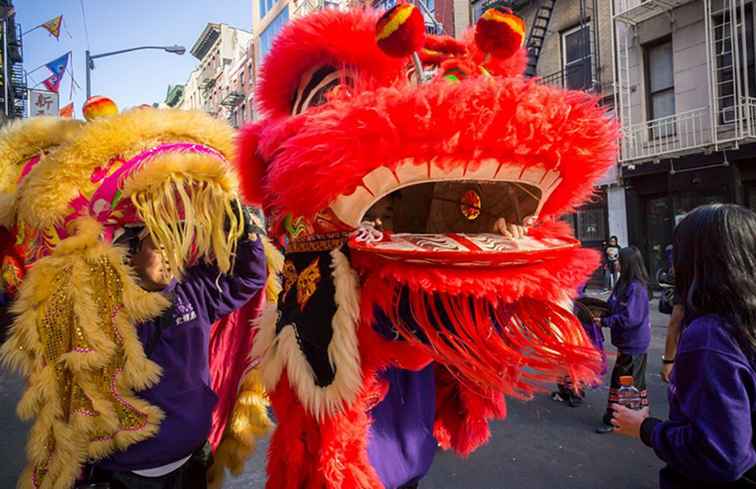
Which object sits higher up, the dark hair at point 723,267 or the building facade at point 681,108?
the building facade at point 681,108

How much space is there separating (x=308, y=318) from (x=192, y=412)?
2.11 feet

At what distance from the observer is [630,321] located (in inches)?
163

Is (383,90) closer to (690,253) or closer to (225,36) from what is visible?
(690,253)

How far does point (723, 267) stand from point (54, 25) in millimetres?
13733

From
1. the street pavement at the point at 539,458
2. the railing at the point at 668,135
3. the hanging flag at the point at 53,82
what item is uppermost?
the hanging flag at the point at 53,82

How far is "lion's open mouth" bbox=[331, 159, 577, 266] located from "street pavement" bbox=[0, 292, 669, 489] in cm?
250

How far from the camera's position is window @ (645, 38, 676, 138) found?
37.0 ft

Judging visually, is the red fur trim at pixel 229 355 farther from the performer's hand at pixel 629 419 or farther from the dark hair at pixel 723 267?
the dark hair at pixel 723 267

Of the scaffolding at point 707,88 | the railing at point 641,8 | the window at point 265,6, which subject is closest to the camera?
the scaffolding at point 707,88

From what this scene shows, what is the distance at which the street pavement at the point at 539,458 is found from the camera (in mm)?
3410

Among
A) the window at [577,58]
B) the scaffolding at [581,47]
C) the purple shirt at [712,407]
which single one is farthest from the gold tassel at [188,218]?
the window at [577,58]

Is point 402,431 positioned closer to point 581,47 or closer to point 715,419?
point 715,419

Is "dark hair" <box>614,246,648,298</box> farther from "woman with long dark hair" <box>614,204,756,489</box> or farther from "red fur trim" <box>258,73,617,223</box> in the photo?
"red fur trim" <box>258,73,617,223</box>

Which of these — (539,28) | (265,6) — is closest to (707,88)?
(539,28)
